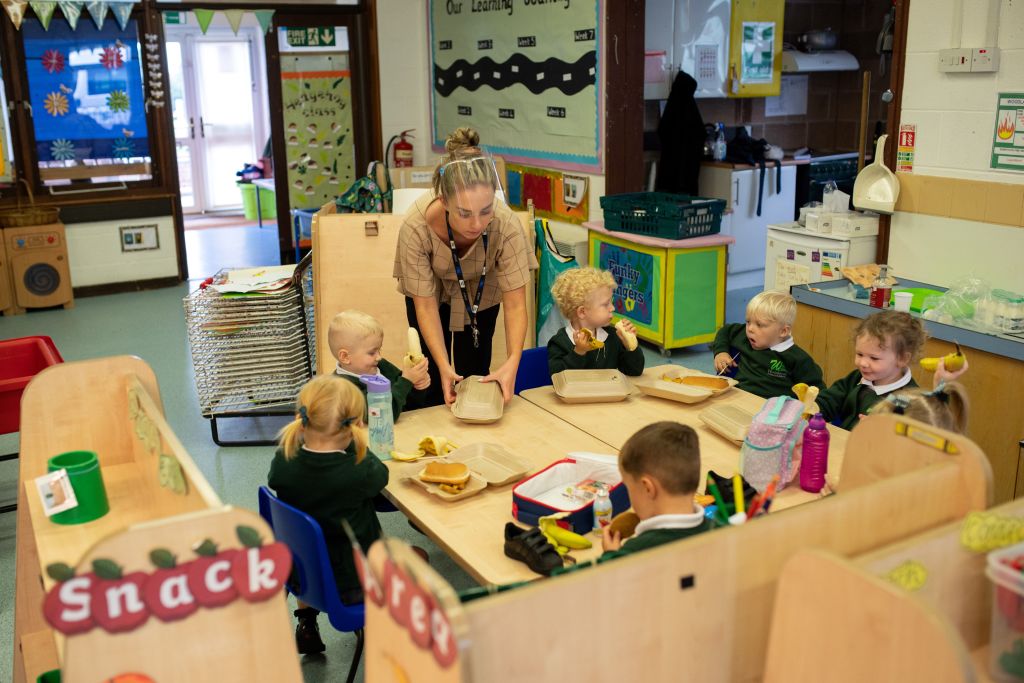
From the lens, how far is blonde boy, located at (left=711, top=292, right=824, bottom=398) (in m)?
3.36

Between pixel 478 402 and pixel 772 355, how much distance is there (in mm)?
1104

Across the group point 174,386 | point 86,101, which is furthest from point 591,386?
point 86,101

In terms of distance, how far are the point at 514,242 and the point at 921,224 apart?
218 centimetres

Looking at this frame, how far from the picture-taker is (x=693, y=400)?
10.2 feet

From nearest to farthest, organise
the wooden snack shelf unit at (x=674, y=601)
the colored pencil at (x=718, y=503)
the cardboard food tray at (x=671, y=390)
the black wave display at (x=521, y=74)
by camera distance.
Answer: the wooden snack shelf unit at (x=674, y=601)
the colored pencil at (x=718, y=503)
the cardboard food tray at (x=671, y=390)
the black wave display at (x=521, y=74)

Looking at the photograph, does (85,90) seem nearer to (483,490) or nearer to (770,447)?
(483,490)

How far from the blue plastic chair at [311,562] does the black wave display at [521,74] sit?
4660mm

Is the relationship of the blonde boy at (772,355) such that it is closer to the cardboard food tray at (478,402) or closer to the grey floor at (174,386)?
the cardboard food tray at (478,402)

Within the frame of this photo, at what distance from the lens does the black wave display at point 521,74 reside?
6473 mm

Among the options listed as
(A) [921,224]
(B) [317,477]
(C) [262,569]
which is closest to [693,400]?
(B) [317,477]

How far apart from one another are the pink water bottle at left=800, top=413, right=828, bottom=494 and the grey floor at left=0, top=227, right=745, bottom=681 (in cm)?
134

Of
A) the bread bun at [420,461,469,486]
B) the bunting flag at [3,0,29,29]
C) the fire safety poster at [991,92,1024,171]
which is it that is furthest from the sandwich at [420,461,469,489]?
the bunting flag at [3,0,29,29]

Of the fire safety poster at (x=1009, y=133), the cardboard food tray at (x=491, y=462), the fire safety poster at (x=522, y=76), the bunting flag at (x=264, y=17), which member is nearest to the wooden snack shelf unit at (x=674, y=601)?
the cardboard food tray at (x=491, y=462)

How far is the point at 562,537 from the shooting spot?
7.14 ft
